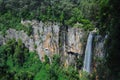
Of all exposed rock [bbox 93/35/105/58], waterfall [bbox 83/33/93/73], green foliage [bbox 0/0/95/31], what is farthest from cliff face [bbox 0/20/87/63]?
exposed rock [bbox 93/35/105/58]

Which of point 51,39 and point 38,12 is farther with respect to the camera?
point 38,12

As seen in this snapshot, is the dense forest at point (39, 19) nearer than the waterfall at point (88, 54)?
No

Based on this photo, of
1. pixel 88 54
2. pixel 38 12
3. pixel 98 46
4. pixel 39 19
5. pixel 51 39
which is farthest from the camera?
pixel 38 12

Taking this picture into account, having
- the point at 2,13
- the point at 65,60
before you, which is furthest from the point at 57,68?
the point at 2,13

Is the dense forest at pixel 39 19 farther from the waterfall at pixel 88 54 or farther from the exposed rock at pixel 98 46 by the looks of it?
the exposed rock at pixel 98 46

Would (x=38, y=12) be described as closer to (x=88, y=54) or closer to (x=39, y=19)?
(x=39, y=19)

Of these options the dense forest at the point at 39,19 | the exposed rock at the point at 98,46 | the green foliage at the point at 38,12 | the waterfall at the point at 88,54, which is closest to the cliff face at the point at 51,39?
the dense forest at the point at 39,19

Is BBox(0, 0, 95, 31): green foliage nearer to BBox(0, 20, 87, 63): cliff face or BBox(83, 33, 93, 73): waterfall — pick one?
BBox(0, 20, 87, 63): cliff face

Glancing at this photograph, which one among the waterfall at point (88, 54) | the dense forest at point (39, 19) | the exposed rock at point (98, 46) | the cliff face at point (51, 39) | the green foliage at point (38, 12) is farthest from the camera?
the green foliage at point (38, 12)

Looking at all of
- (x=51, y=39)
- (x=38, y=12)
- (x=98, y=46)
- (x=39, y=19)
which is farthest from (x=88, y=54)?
(x=38, y=12)
